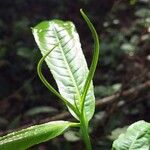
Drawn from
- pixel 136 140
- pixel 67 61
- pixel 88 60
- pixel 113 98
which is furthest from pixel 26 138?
pixel 88 60

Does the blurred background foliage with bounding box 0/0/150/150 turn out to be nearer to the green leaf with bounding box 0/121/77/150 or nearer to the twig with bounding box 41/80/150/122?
the twig with bounding box 41/80/150/122

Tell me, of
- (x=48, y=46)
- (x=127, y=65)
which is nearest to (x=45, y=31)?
(x=48, y=46)

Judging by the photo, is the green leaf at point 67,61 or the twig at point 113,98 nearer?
the green leaf at point 67,61

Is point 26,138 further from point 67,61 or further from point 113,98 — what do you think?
point 113,98

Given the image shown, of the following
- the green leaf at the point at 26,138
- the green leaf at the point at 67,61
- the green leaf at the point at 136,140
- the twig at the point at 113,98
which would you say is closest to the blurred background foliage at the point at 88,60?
the twig at the point at 113,98

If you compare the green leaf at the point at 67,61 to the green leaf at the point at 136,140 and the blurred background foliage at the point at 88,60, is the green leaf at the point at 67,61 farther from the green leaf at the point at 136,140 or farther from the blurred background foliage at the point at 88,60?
the blurred background foliage at the point at 88,60

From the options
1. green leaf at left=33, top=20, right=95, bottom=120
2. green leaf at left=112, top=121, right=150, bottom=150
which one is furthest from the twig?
green leaf at left=112, top=121, right=150, bottom=150
